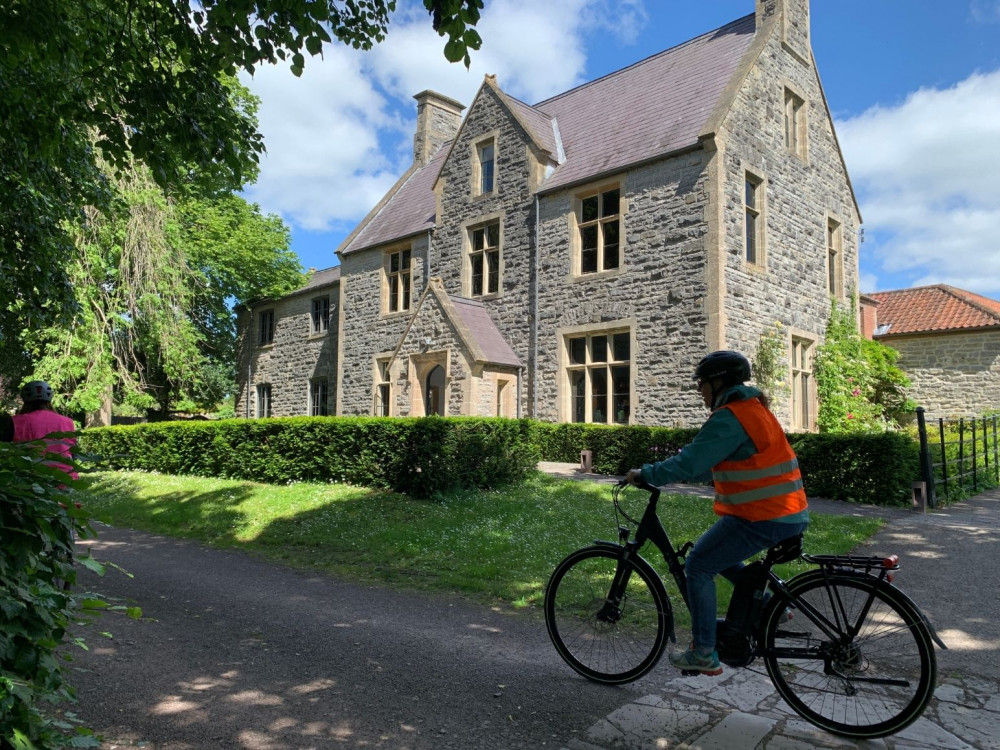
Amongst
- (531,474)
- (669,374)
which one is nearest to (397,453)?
(531,474)

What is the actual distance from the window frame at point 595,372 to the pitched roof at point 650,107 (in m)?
4.14

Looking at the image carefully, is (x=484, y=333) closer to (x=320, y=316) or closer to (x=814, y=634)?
(x=320, y=316)

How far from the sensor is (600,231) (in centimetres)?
1823

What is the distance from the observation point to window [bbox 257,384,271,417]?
3130 cm

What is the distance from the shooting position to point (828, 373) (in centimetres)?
1897

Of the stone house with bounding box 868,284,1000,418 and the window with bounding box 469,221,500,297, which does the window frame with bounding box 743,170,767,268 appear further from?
the stone house with bounding box 868,284,1000,418

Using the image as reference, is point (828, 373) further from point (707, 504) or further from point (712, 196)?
point (707, 504)

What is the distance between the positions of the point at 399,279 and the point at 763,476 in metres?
21.5

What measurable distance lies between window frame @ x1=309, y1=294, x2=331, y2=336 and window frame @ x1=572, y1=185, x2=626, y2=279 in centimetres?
1311

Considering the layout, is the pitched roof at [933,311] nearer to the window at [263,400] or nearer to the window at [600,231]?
the window at [600,231]

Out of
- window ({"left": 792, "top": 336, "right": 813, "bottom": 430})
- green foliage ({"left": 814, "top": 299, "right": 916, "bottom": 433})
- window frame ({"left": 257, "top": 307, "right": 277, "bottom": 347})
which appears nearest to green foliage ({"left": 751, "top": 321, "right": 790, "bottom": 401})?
window ({"left": 792, "top": 336, "right": 813, "bottom": 430})

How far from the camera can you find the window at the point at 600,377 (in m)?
17.6

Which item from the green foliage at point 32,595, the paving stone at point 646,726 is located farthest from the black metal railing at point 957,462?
the green foliage at point 32,595

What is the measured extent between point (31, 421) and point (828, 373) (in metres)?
18.3
